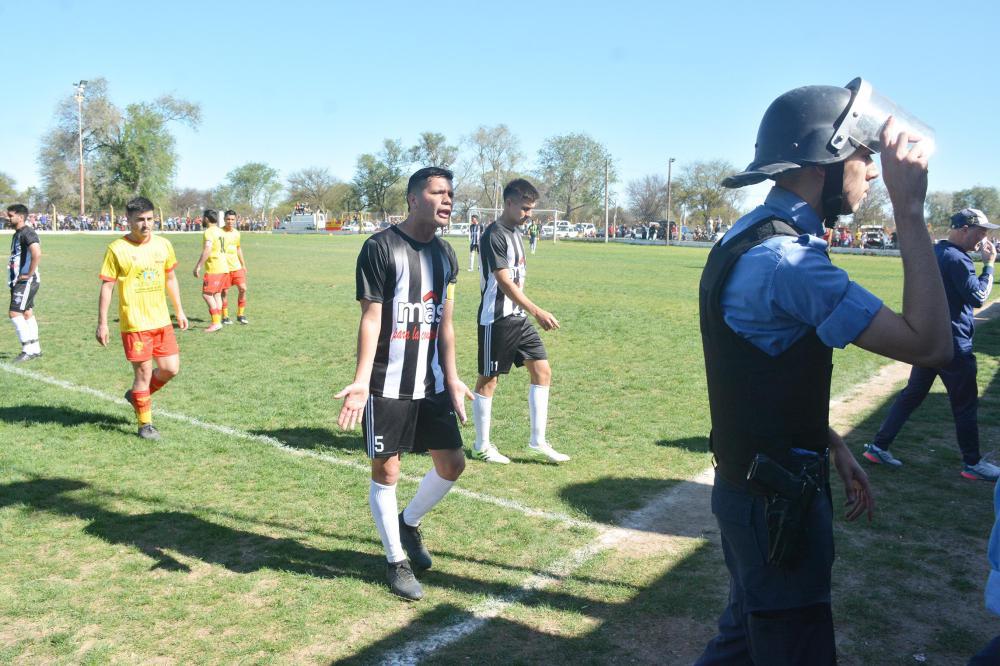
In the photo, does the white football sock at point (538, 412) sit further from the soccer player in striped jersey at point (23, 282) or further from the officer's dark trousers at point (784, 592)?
the soccer player in striped jersey at point (23, 282)

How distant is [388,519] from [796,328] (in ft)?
9.36

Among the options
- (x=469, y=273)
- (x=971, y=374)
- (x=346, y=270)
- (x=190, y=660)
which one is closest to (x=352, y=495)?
(x=190, y=660)

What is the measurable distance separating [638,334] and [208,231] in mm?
8403

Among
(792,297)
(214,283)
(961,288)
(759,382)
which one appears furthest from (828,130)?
(214,283)

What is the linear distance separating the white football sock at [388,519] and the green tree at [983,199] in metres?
89.6

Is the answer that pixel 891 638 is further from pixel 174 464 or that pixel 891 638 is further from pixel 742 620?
pixel 174 464

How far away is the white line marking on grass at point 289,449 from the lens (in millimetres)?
5383

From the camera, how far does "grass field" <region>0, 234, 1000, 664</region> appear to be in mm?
3807

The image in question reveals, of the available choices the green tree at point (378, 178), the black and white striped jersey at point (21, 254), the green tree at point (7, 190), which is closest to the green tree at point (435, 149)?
the green tree at point (378, 178)

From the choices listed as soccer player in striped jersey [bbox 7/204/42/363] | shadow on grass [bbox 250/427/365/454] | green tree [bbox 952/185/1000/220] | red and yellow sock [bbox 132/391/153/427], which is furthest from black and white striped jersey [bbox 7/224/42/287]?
green tree [bbox 952/185/1000/220]

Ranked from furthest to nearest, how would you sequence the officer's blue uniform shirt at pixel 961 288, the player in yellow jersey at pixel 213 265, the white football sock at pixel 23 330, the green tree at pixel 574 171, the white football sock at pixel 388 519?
the green tree at pixel 574 171, the player in yellow jersey at pixel 213 265, the white football sock at pixel 23 330, the officer's blue uniform shirt at pixel 961 288, the white football sock at pixel 388 519

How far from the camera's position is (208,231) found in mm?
14547

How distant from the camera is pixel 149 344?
24.2 ft

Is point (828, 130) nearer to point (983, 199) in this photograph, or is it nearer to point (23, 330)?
point (23, 330)
